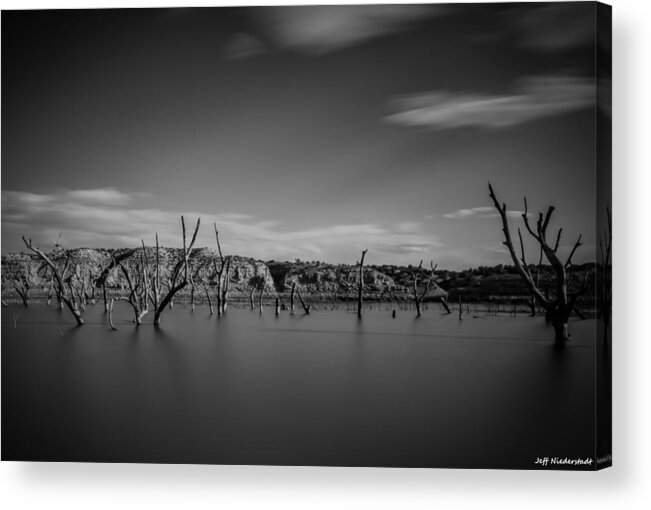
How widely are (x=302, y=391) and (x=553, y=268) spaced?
195cm

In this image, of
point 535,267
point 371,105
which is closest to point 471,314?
point 535,267

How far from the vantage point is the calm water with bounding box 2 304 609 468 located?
203 inches

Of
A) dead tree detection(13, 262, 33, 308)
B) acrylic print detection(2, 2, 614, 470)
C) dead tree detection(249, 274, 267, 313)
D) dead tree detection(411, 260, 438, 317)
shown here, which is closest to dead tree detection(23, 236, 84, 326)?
acrylic print detection(2, 2, 614, 470)

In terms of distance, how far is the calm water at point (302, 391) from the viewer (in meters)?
5.16

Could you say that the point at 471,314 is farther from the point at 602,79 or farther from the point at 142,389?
the point at 142,389

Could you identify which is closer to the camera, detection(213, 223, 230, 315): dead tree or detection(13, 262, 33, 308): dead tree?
detection(213, 223, 230, 315): dead tree

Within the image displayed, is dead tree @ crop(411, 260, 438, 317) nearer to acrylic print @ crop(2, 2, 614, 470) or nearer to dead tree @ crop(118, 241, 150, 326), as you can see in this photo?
acrylic print @ crop(2, 2, 614, 470)

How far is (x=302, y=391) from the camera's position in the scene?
211 inches
